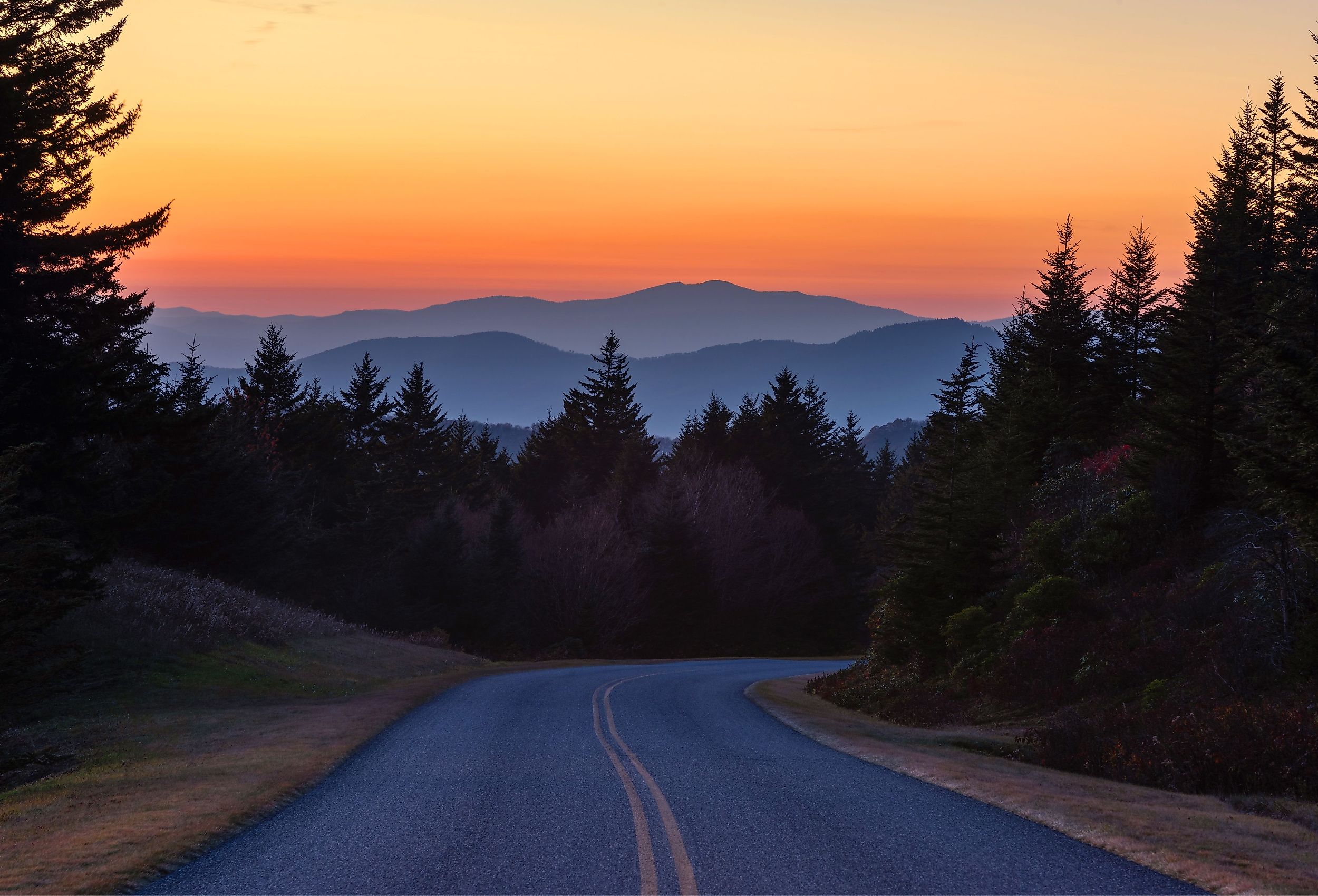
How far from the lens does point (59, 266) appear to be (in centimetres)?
2562

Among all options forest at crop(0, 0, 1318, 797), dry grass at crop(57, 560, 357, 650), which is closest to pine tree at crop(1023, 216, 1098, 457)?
forest at crop(0, 0, 1318, 797)

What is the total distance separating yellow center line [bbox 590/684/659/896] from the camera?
8430 mm

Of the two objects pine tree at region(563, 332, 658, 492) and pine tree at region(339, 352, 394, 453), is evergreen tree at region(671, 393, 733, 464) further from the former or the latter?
pine tree at region(339, 352, 394, 453)

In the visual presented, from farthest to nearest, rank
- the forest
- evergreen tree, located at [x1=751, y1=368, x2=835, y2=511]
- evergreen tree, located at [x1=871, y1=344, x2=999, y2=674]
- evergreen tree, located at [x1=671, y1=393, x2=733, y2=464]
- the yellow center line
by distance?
evergreen tree, located at [x1=671, y1=393, x2=733, y2=464], evergreen tree, located at [x1=751, y1=368, x2=835, y2=511], evergreen tree, located at [x1=871, y1=344, x2=999, y2=674], the forest, the yellow center line

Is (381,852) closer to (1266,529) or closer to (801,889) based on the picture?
(801,889)

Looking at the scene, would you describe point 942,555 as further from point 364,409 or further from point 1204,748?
point 364,409

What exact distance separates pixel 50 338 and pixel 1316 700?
28.2m

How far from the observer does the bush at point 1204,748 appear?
14578 millimetres

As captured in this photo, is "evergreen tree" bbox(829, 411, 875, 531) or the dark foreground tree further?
"evergreen tree" bbox(829, 411, 875, 531)

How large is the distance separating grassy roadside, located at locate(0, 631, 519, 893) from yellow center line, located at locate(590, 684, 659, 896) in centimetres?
417

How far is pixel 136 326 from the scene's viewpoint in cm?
2923

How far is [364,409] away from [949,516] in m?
66.6

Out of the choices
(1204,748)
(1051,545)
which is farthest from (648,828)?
(1051,545)

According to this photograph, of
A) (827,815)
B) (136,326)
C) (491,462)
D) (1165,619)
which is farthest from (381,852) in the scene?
(491,462)
